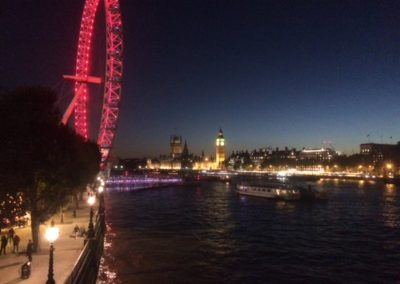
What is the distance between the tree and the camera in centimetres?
2164

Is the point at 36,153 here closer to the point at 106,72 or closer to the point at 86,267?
the point at 86,267

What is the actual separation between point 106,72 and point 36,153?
113 feet

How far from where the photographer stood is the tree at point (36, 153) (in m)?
21.6

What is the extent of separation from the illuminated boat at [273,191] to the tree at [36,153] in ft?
189

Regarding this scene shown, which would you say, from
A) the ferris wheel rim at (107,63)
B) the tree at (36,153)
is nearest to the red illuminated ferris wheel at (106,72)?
the ferris wheel rim at (107,63)

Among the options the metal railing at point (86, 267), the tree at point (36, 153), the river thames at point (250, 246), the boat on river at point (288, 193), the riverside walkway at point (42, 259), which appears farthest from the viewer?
the boat on river at point (288, 193)

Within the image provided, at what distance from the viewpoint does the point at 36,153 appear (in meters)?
23.2

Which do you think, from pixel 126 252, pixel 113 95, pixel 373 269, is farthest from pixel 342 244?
pixel 113 95

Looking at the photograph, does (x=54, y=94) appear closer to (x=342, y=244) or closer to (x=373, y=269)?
(x=373, y=269)

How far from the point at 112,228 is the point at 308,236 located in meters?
18.1

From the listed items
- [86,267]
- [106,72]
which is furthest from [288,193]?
[86,267]

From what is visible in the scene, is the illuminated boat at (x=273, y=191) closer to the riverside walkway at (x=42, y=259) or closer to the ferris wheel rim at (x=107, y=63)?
the ferris wheel rim at (x=107, y=63)

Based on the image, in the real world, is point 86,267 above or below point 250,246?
above

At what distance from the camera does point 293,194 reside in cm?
7962
